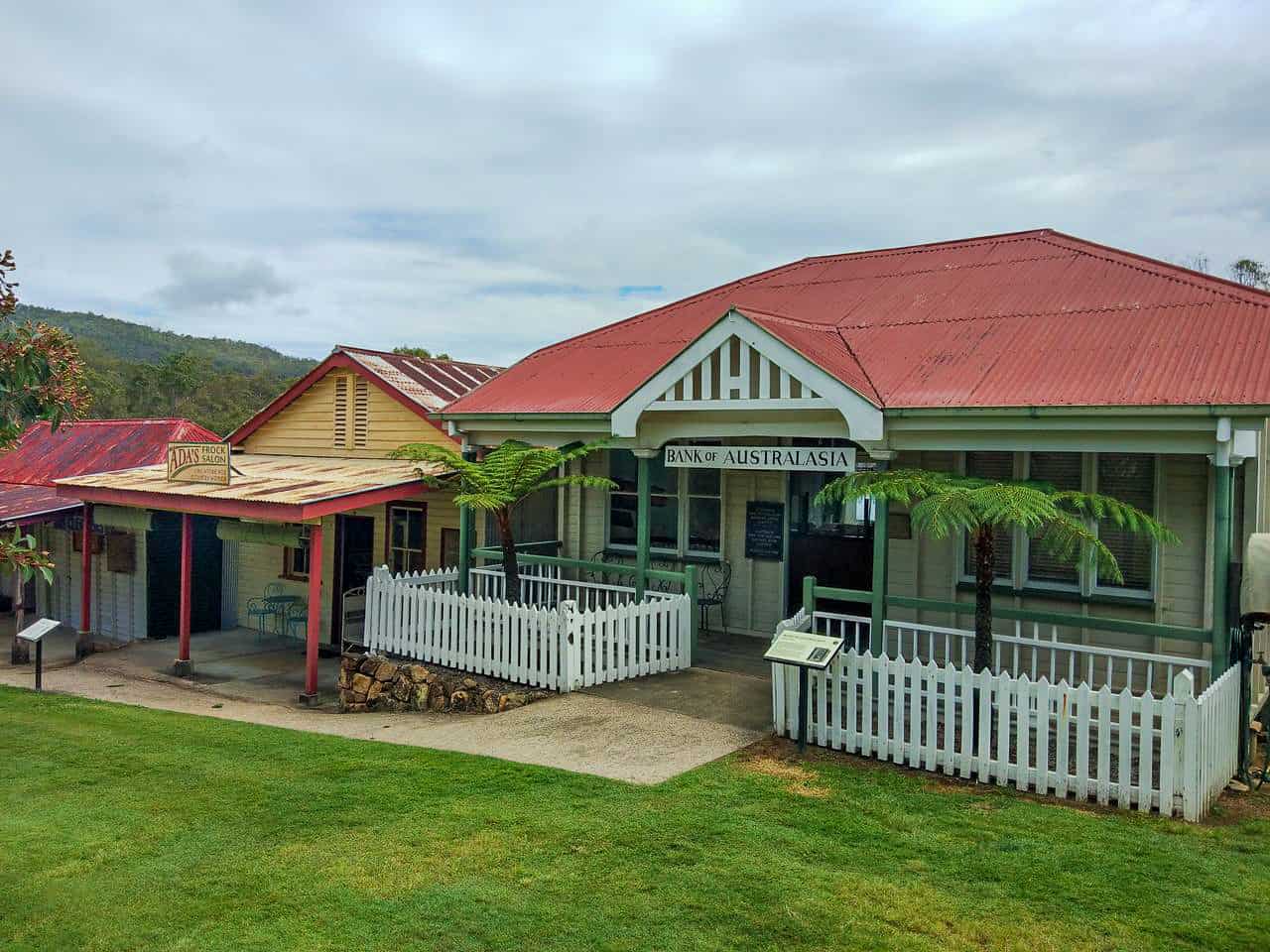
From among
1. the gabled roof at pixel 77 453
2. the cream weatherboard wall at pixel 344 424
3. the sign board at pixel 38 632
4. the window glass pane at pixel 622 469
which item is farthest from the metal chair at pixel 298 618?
the window glass pane at pixel 622 469

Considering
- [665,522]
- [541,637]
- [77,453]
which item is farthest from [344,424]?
[541,637]

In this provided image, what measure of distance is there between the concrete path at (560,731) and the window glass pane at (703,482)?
13.5ft

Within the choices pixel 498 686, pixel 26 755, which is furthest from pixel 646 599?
pixel 26 755

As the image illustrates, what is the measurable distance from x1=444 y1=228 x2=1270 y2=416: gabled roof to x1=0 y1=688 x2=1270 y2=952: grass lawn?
4.16 metres

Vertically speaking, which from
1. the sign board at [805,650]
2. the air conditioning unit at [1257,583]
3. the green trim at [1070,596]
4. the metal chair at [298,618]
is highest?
the air conditioning unit at [1257,583]

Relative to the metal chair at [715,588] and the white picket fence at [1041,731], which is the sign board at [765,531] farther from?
the white picket fence at [1041,731]

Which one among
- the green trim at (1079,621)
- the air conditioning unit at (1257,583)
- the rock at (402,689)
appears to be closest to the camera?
the air conditioning unit at (1257,583)

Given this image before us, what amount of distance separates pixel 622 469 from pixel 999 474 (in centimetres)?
567

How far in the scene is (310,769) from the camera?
8.56 metres

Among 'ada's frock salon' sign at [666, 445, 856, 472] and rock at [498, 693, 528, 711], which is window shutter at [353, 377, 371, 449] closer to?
'ada's frock salon' sign at [666, 445, 856, 472]

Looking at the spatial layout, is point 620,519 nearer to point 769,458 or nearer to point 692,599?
point 692,599

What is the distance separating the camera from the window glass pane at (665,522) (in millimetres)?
14297

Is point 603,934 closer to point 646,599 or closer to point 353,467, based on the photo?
point 646,599

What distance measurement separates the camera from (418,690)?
462 inches
